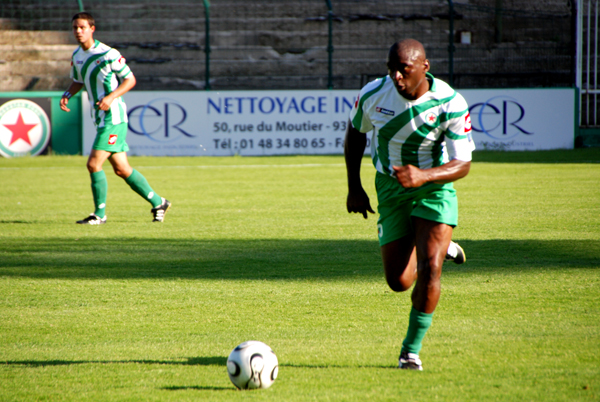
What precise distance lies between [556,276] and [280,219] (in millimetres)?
3925

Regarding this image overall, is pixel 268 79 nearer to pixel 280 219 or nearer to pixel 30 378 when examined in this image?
pixel 280 219

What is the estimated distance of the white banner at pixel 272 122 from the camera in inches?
714

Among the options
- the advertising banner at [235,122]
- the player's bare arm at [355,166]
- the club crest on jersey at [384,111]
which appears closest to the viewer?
the club crest on jersey at [384,111]

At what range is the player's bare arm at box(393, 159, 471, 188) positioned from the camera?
10.6 ft

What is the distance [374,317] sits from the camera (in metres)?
4.50

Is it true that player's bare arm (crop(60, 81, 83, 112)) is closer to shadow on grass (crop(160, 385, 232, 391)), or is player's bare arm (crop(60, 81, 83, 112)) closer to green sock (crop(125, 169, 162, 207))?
green sock (crop(125, 169, 162, 207))

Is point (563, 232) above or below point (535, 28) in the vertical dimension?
below

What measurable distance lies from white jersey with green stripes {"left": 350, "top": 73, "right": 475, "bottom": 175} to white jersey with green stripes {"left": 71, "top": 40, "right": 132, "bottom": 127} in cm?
516

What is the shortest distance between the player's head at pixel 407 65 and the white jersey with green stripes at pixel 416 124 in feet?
0.43

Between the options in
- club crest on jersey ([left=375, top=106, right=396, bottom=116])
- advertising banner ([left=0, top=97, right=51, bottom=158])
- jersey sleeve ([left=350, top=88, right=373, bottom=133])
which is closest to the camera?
club crest on jersey ([left=375, top=106, right=396, bottom=116])

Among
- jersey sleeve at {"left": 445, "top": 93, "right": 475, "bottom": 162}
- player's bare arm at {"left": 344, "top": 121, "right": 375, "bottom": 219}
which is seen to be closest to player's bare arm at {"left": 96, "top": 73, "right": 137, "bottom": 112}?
player's bare arm at {"left": 344, "top": 121, "right": 375, "bottom": 219}

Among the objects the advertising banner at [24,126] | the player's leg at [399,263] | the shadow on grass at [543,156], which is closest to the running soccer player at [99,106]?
the player's leg at [399,263]

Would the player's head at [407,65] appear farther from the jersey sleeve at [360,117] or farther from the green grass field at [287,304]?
→ the green grass field at [287,304]

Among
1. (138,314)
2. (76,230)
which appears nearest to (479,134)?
(76,230)
